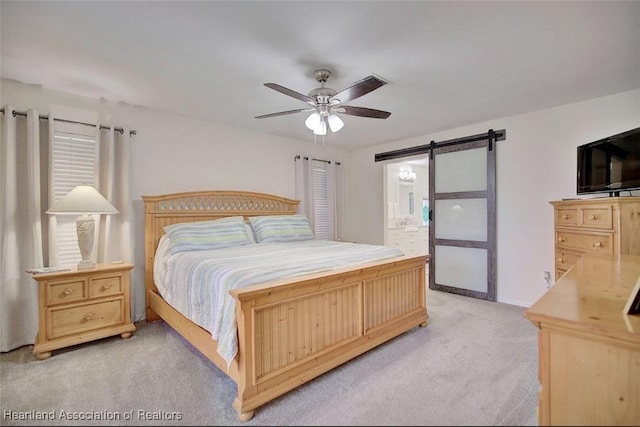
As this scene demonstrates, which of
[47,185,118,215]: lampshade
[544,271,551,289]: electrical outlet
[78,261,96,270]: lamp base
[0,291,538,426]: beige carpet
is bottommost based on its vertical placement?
[0,291,538,426]: beige carpet

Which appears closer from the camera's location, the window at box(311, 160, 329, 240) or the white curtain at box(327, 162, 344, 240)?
the window at box(311, 160, 329, 240)

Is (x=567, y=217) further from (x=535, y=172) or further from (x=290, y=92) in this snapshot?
(x=290, y=92)

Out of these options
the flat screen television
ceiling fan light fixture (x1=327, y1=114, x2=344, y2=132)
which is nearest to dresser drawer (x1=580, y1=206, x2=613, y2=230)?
the flat screen television

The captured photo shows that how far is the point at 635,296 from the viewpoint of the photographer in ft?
3.28

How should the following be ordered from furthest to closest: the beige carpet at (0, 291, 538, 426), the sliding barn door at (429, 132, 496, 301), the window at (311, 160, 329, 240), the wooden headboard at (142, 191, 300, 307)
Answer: the window at (311, 160, 329, 240) → the sliding barn door at (429, 132, 496, 301) → the wooden headboard at (142, 191, 300, 307) → the beige carpet at (0, 291, 538, 426)

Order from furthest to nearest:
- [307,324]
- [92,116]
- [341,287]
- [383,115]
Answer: [92,116]
[383,115]
[341,287]
[307,324]

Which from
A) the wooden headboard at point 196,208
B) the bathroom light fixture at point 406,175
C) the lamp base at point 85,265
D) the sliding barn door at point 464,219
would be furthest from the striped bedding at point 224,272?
the bathroom light fixture at point 406,175

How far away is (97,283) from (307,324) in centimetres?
192

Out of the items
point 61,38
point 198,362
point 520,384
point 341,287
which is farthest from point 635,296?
point 61,38

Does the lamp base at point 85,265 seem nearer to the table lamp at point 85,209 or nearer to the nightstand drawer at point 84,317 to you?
the table lamp at point 85,209

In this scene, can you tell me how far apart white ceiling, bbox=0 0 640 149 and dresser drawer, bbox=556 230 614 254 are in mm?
1352

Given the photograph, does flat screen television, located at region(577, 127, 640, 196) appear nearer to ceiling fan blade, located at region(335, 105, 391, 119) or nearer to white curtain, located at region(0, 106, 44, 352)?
ceiling fan blade, located at region(335, 105, 391, 119)

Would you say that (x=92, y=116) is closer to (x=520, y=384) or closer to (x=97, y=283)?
(x=97, y=283)

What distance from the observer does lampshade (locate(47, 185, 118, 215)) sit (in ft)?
8.02
